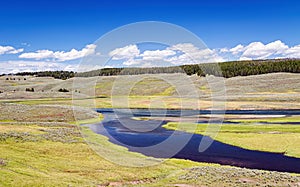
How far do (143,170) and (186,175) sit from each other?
521 cm

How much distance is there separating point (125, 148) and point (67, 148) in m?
9.88

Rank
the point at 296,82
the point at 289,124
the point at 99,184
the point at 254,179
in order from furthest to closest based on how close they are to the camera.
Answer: the point at 296,82 → the point at 289,124 → the point at 254,179 → the point at 99,184

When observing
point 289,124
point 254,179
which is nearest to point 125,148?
point 254,179

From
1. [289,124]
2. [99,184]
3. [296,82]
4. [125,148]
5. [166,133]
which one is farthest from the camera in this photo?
[296,82]

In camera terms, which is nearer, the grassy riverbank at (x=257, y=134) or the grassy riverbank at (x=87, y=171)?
the grassy riverbank at (x=87, y=171)

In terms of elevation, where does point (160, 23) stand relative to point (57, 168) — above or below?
above

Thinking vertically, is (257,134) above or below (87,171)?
below

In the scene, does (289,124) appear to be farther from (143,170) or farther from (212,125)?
(143,170)

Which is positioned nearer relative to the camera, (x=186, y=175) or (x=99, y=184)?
(x=99, y=184)

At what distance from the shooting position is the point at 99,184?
99.9ft

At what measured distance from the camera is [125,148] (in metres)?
51.9

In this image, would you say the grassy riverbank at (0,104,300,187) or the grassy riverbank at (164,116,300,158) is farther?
the grassy riverbank at (164,116,300,158)

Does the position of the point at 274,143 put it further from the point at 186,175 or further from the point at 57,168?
the point at 57,168

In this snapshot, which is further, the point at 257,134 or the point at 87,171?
the point at 257,134
